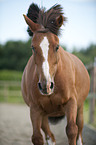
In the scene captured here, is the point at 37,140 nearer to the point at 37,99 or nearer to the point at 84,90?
the point at 37,99

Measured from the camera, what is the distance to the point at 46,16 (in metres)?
3.15

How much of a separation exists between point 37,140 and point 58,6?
2.23 meters

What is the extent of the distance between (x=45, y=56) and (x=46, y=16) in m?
0.77

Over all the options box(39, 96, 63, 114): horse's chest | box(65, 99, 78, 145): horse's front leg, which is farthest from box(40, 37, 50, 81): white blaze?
box(65, 99, 78, 145): horse's front leg

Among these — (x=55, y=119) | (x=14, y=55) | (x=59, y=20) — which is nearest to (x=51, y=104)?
(x=55, y=119)

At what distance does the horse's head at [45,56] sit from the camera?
8.73ft

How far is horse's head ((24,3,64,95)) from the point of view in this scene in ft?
8.73

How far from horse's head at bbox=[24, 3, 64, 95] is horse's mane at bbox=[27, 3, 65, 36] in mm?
85

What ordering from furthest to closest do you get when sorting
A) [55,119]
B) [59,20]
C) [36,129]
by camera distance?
[55,119]
[36,129]
[59,20]

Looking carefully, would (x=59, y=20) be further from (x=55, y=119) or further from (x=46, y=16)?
(x=55, y=119)

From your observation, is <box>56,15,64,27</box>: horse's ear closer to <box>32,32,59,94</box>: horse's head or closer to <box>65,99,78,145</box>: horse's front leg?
<box>32,32,59,94</box>: horse's head

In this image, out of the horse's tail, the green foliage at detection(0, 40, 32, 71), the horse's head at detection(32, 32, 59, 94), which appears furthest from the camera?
the green foliage at detection(0, 40, 32, 71)

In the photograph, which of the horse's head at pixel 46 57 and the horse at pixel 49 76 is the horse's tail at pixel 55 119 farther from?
the horse's head at pixel 46 57

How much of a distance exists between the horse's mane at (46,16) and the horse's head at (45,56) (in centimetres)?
8
